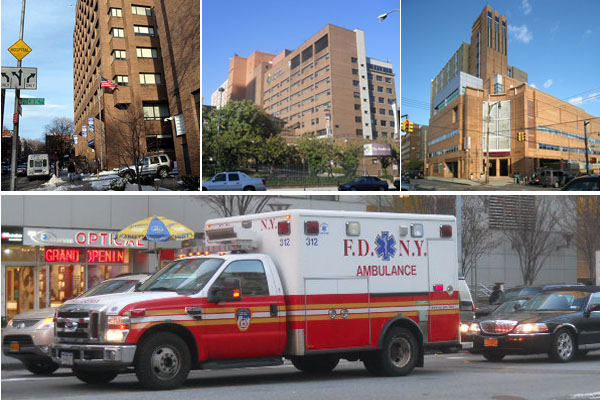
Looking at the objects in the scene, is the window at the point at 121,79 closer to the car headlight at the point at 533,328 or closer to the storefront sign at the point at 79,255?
the storefront sign at the point at 79,255

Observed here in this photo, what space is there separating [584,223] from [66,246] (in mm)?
26768

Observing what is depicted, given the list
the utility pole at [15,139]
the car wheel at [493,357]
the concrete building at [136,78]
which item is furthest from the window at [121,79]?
the car wheel at [493,357]

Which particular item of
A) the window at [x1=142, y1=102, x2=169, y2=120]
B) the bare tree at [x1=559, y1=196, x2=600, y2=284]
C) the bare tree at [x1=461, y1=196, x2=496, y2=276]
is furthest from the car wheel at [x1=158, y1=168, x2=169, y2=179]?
the bare tree at [x1=559, y1=196, x2=600, y2=284]

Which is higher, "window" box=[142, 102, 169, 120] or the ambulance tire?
"window" box=[142, 102, 169, 120]

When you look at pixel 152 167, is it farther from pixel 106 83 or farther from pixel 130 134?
pixel 106 83

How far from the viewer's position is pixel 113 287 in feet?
41.9

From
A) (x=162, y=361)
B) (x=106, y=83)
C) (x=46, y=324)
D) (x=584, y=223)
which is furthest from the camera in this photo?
(x=584, y=223)

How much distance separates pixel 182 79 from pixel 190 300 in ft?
36.2

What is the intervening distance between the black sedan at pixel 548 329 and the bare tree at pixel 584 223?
2446cm

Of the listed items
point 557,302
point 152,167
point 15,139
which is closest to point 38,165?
point 15,139

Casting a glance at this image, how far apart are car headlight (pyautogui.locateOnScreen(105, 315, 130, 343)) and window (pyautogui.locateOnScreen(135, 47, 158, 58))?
12021 mm

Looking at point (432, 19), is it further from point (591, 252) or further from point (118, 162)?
point (591, 252)

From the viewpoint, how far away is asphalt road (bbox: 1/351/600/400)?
9.11 metres

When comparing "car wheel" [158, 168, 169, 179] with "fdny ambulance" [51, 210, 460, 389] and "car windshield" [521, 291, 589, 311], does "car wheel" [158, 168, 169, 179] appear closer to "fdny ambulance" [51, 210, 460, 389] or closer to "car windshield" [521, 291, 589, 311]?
"fdny ambulance" [51, 210, 460, 389]
